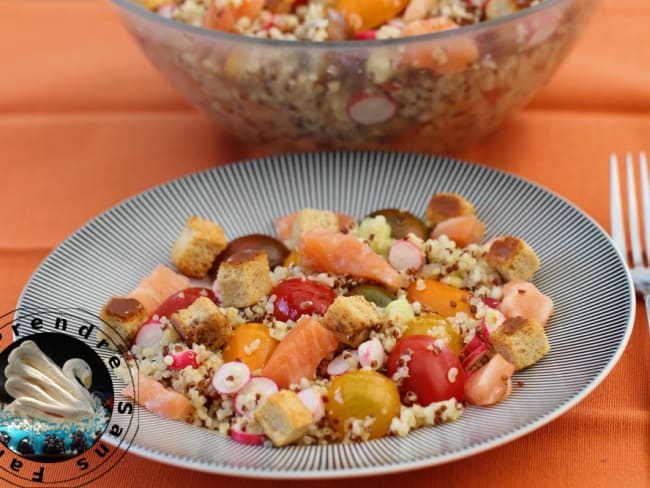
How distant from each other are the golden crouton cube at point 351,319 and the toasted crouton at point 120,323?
0.34 metres

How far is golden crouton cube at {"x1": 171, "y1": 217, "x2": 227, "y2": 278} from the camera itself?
1.73m

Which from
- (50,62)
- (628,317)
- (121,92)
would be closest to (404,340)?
(628,317)

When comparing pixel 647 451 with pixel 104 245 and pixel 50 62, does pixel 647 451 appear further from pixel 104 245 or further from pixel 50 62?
pixel 50 62

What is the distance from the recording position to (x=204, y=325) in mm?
1459

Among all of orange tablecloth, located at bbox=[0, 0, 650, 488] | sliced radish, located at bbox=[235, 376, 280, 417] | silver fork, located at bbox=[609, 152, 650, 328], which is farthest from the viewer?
orange tablecloth, located at bbox=[0, 0, 650, 488]

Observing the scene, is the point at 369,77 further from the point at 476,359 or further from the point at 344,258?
the point at 476,359

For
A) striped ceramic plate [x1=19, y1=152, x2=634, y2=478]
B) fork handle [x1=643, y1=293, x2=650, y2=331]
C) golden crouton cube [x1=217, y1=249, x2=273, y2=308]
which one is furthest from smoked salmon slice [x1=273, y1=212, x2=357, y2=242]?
fork handle [x1=643, y1=293, x2=650, y2=331]

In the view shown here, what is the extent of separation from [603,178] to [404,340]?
92 centimetres

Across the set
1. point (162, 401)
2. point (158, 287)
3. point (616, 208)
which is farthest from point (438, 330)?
point (616, 208)

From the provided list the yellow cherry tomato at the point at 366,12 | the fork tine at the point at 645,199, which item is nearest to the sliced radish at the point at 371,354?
the fork tine at the point at 645,199

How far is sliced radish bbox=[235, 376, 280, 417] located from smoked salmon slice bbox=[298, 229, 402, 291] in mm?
304

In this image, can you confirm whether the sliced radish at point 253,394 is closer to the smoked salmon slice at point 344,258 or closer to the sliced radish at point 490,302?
the smoked salmon slice at point 344,258

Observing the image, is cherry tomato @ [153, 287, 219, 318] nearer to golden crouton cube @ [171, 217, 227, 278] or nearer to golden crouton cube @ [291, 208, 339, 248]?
golden crouton cube @ [171, 217, 227, 278]

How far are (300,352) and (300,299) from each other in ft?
0.49
